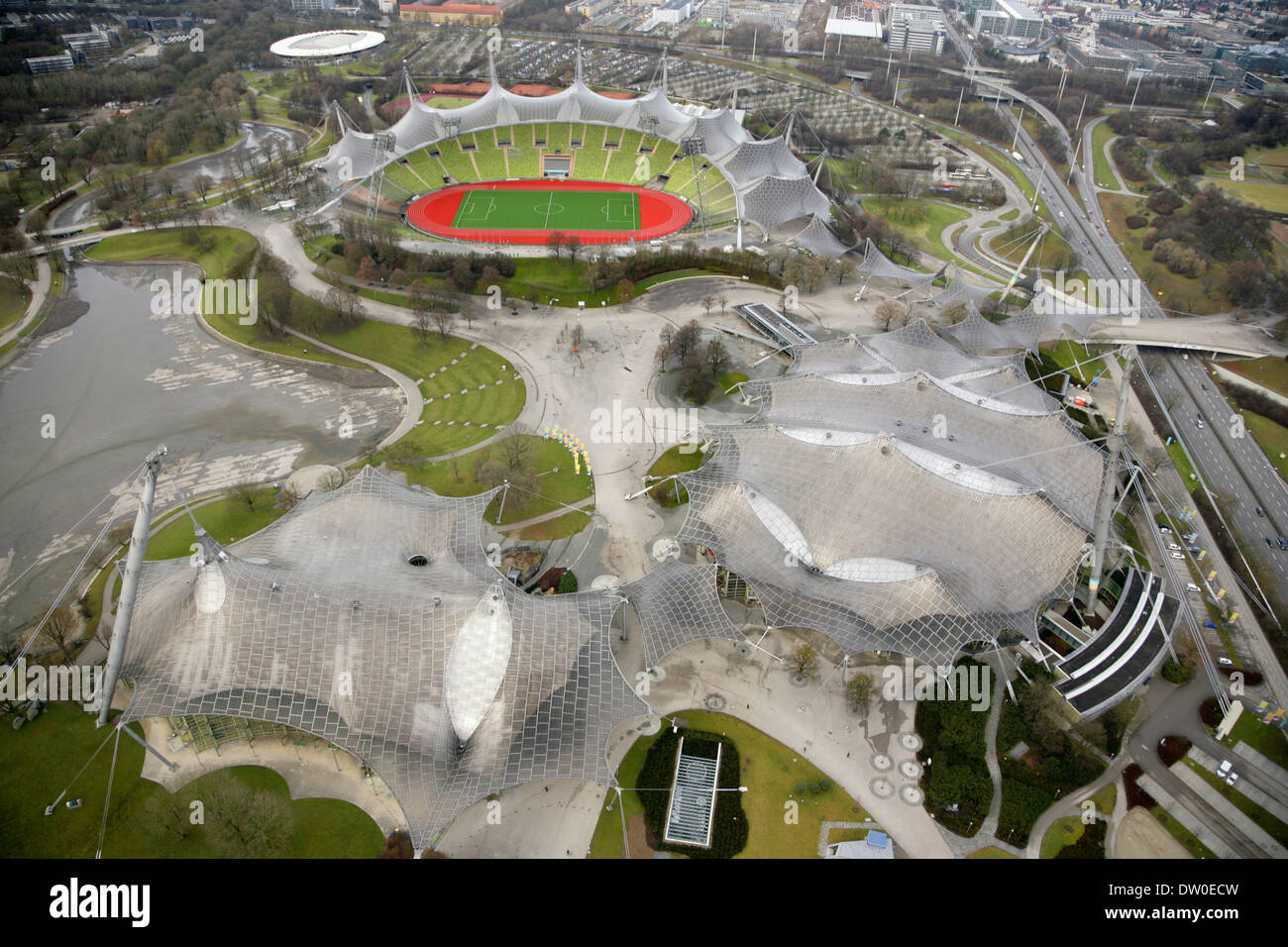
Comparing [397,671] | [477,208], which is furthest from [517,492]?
[477,208]

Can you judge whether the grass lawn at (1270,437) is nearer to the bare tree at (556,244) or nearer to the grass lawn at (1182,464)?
the grass lawn at (1182,464)

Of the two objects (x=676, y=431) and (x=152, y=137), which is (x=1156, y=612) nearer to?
(x=676, y=431)

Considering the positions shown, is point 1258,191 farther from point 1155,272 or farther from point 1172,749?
point 1172,749

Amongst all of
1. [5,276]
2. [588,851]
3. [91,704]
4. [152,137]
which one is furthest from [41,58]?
[588,851]

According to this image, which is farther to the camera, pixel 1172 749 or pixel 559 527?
pixel 559 527

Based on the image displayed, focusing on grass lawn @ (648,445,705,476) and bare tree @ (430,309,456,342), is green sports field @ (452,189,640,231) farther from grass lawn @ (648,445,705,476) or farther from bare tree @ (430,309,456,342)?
grass lawn @ (648,445,705,476)
